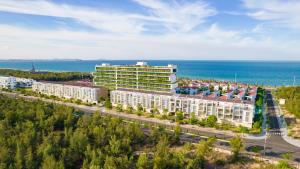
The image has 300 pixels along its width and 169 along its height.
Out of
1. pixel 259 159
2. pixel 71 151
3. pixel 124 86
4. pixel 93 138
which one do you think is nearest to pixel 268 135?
pixel 259 159

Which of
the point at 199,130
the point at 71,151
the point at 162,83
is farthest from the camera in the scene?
the point at 162,83

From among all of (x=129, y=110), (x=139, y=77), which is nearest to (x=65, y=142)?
(x=129, y=110)

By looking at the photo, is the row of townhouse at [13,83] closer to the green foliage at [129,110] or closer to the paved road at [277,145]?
the green foliage at [129,110]

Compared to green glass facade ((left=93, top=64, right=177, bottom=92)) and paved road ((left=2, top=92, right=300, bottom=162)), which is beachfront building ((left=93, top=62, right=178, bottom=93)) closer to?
green glass facade ((left=93, top=64, right=177, bottom=92))

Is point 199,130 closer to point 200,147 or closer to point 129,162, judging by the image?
point 200,147

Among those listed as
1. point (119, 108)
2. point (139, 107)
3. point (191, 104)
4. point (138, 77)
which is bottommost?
point (119, 108)

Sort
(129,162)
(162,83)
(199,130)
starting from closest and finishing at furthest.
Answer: (129,162)
(199,130)
(162,83)

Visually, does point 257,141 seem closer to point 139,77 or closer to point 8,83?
point 139,77

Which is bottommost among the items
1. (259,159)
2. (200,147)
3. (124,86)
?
(259,159)
